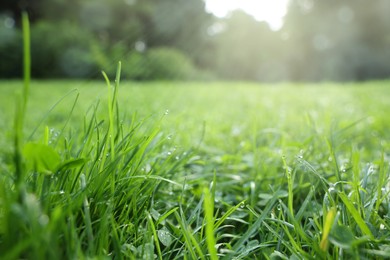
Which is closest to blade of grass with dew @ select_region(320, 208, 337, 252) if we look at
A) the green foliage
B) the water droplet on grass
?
the water droplet on grass

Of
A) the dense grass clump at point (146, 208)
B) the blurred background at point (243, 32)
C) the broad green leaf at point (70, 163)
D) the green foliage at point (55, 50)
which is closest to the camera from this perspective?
the dense grass clump at point (146, 208)

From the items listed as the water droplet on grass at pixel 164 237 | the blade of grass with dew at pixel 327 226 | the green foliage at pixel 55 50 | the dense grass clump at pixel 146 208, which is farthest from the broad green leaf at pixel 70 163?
the green foliage at pixel 55 50

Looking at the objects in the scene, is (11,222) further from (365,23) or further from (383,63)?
A: (365,23)

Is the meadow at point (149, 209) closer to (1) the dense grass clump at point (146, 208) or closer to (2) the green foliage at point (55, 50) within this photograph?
(1) the dense grass clump at point (146, 208)

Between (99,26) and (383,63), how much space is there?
17.9 meters

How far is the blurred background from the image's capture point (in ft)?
73.3

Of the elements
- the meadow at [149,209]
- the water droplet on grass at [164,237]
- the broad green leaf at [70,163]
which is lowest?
the water droplet on grass at [164,237]

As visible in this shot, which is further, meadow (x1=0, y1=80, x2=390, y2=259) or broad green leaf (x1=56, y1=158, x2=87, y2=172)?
broad green leaf (x1=56, y1=158, x2=87, y2=172)

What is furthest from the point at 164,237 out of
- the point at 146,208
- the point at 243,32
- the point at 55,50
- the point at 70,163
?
the point at 243,32

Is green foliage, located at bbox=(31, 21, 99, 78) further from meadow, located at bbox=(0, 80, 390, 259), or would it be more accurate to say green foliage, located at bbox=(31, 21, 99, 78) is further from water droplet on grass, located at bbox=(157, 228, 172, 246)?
water droplet on grass, located at bbox=(157, 228, 172, 246)

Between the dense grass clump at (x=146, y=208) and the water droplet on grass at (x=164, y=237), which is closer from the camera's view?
the dense grass clump at (x=146, y=208)

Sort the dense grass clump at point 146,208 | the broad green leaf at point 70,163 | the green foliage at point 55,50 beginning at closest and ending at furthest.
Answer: the dense grass clump at point 146,208, the broad green leaf at point 70,163, the green foliage at point 55,50

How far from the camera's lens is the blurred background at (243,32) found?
22.3m

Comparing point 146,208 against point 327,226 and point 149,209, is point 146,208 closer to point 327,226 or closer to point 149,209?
point 149,209
